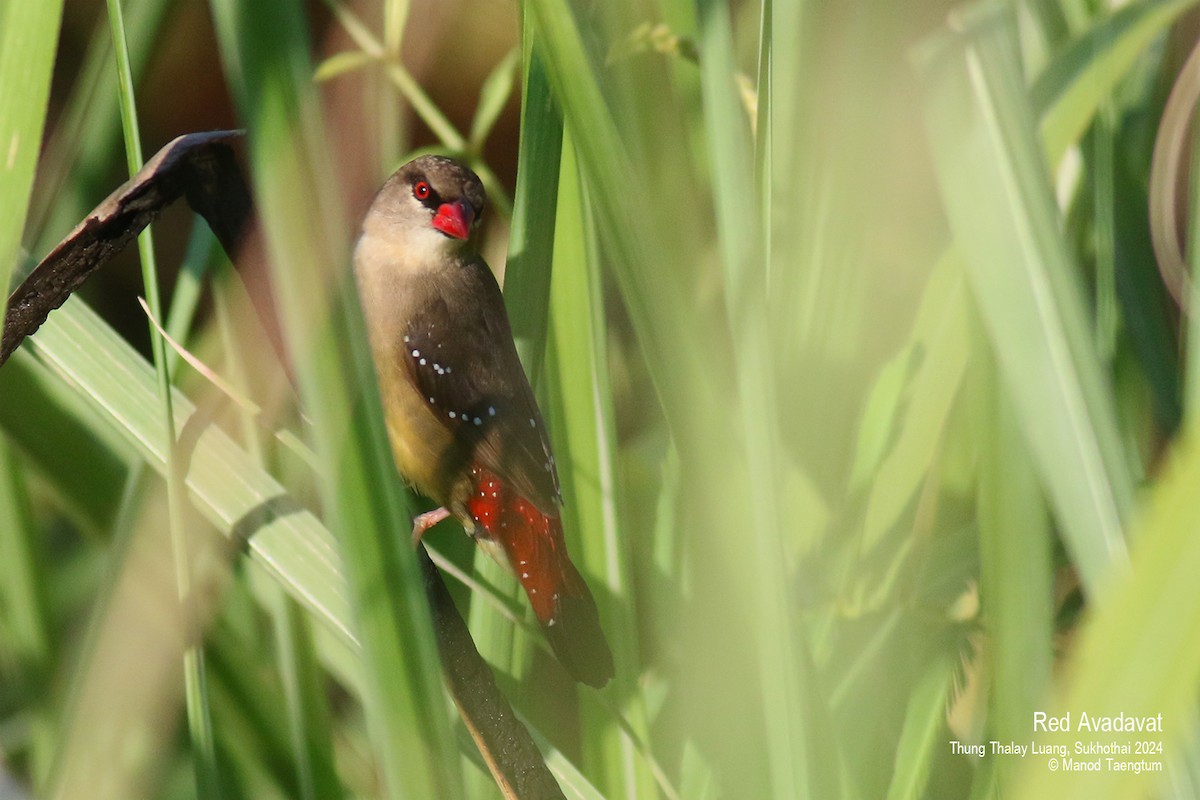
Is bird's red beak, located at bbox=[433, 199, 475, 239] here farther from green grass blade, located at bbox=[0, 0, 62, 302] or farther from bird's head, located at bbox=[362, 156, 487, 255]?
green grass blade, located at bbox=[0, 0, 62, 302]

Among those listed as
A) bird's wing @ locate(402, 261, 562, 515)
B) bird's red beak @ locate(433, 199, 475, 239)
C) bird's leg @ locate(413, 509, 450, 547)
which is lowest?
bird's leg @ locate(413, 509, 450, 547)

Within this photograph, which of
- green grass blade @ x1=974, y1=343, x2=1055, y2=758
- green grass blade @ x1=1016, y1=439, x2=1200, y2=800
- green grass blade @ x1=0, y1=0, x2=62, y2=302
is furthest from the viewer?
green grass blade @ x1=974, y1=343, x2=1055, y2=758

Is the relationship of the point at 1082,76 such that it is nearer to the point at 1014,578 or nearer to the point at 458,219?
the point at 1014,578

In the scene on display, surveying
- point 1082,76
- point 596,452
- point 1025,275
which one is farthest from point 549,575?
point 1082,76

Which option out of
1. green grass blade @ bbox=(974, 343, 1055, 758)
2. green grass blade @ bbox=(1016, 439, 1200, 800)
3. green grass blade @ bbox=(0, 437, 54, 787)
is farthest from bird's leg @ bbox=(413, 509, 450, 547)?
green grass blade @ bbox=(1016, 439, 1200, 800)

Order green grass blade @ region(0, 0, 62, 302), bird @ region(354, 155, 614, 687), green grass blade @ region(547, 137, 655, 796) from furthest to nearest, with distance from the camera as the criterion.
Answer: bird @ region(354, 155, 614, 687) → green grass blade @ region(547, 137, 655, 796) → green grass blade @ region(0, 0, 62, 302)

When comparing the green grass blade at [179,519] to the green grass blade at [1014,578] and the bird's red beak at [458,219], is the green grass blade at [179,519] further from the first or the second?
the green grass blade at [1014,578]

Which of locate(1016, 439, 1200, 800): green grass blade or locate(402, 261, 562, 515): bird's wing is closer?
locate(1016, 439, 1200, 800): green grass blade
